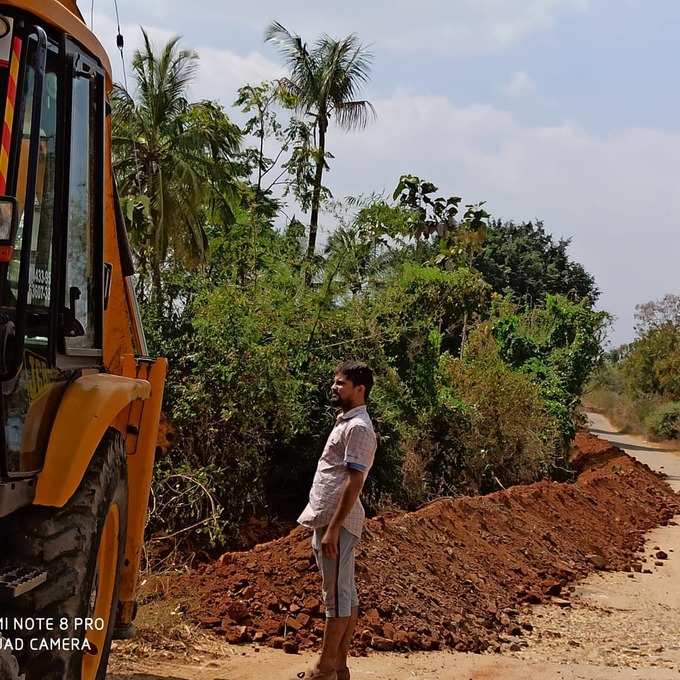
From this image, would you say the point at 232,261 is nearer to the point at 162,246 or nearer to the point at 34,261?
the point at 162,246

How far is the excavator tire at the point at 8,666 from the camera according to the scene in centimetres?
321

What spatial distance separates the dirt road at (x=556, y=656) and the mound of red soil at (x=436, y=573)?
249 millimetres

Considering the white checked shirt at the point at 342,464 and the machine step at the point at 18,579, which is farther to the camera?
the white checked shirt at the point at 342,464

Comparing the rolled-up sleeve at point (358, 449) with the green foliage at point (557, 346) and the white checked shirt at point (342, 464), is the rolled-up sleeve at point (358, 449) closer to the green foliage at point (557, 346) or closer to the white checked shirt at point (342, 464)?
the white checked shirt at point (342, 464)

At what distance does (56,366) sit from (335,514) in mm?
2217

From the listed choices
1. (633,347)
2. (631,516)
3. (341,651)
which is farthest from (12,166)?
(633,347)

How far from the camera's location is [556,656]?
7.88 metres

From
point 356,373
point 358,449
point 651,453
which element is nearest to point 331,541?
point 358,449

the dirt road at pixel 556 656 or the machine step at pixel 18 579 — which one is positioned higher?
the machine step at pixel 18 579

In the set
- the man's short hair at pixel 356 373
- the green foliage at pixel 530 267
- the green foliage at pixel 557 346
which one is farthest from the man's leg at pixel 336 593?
the green foliage at pixel 530 267

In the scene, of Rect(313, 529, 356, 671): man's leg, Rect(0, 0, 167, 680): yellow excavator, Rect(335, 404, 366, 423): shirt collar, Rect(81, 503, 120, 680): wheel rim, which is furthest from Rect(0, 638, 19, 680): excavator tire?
Rect(335, 404, 366, 423): shirt collar

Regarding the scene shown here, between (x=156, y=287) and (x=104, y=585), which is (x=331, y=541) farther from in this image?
(x=156, y=287)

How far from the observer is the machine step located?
10.8ft

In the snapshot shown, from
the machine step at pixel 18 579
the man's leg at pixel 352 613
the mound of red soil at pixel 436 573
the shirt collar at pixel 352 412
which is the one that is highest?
the shirt collar at pixel 352 412
